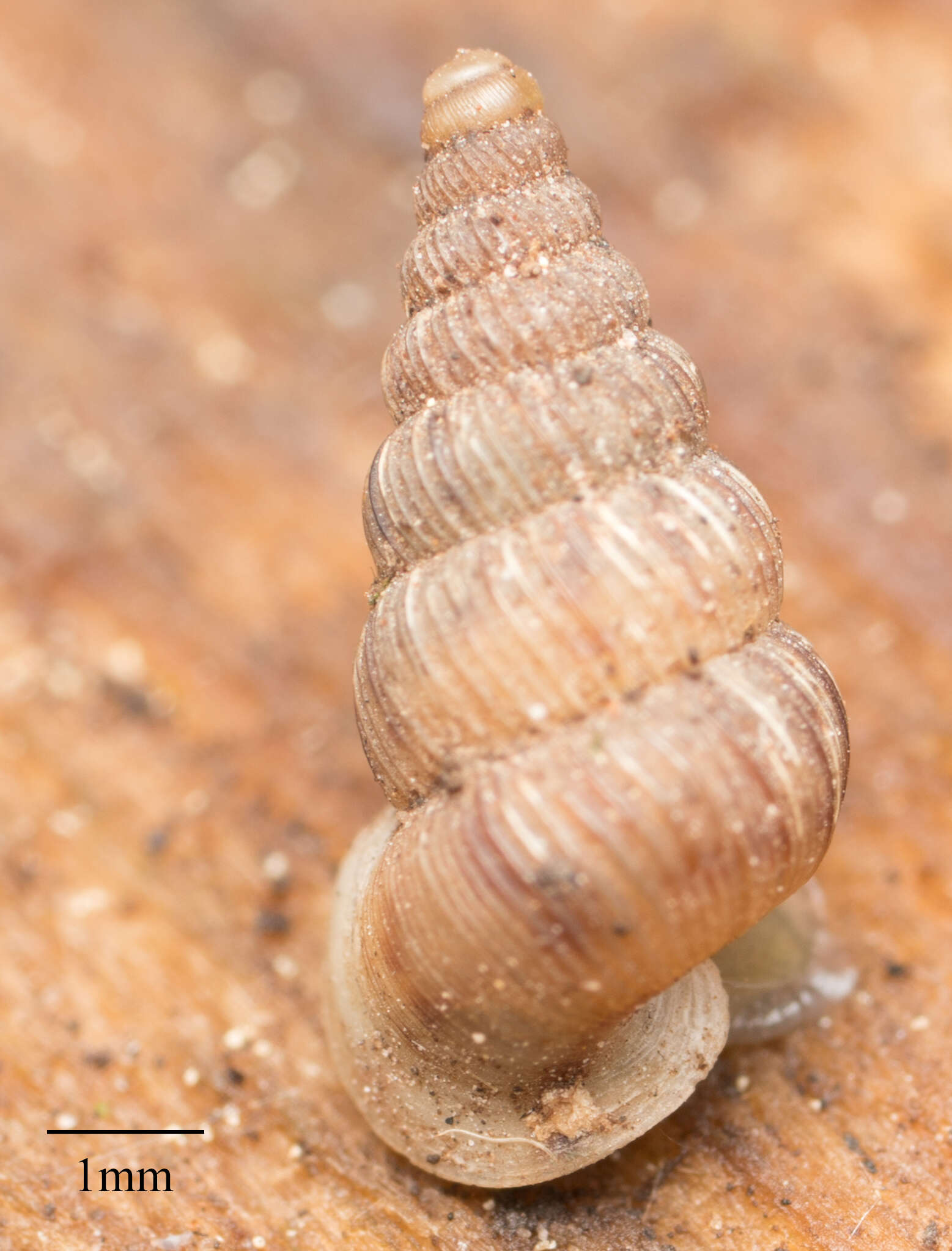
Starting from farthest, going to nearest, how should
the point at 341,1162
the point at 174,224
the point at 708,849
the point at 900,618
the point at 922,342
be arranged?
the point at 174,224 → the point at 922,342 → the point at 900,618 → the point at 341,1162 → the point at 708,849

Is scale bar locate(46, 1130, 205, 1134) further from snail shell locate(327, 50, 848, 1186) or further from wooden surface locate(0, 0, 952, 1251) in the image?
snail shell locate(327, 50, 848, 1186)

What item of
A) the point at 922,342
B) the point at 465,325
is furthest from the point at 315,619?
the point at 922,342

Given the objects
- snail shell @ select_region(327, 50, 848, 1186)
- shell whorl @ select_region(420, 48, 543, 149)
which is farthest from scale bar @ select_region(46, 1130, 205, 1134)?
shell whorl @ select_region(420, 48, 543, 149)

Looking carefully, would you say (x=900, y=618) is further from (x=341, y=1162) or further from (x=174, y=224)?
(x=174, y=224)

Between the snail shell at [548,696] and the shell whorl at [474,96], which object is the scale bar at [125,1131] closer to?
→ the snail shell at [548,696]

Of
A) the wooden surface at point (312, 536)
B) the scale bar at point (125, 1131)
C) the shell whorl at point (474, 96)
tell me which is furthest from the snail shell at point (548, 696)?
the scale bar at point (125, 1131)

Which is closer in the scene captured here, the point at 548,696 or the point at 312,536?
the point at 548,696

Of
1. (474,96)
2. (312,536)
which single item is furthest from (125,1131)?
(474,96)

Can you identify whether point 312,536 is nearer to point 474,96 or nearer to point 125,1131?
point 474,96
